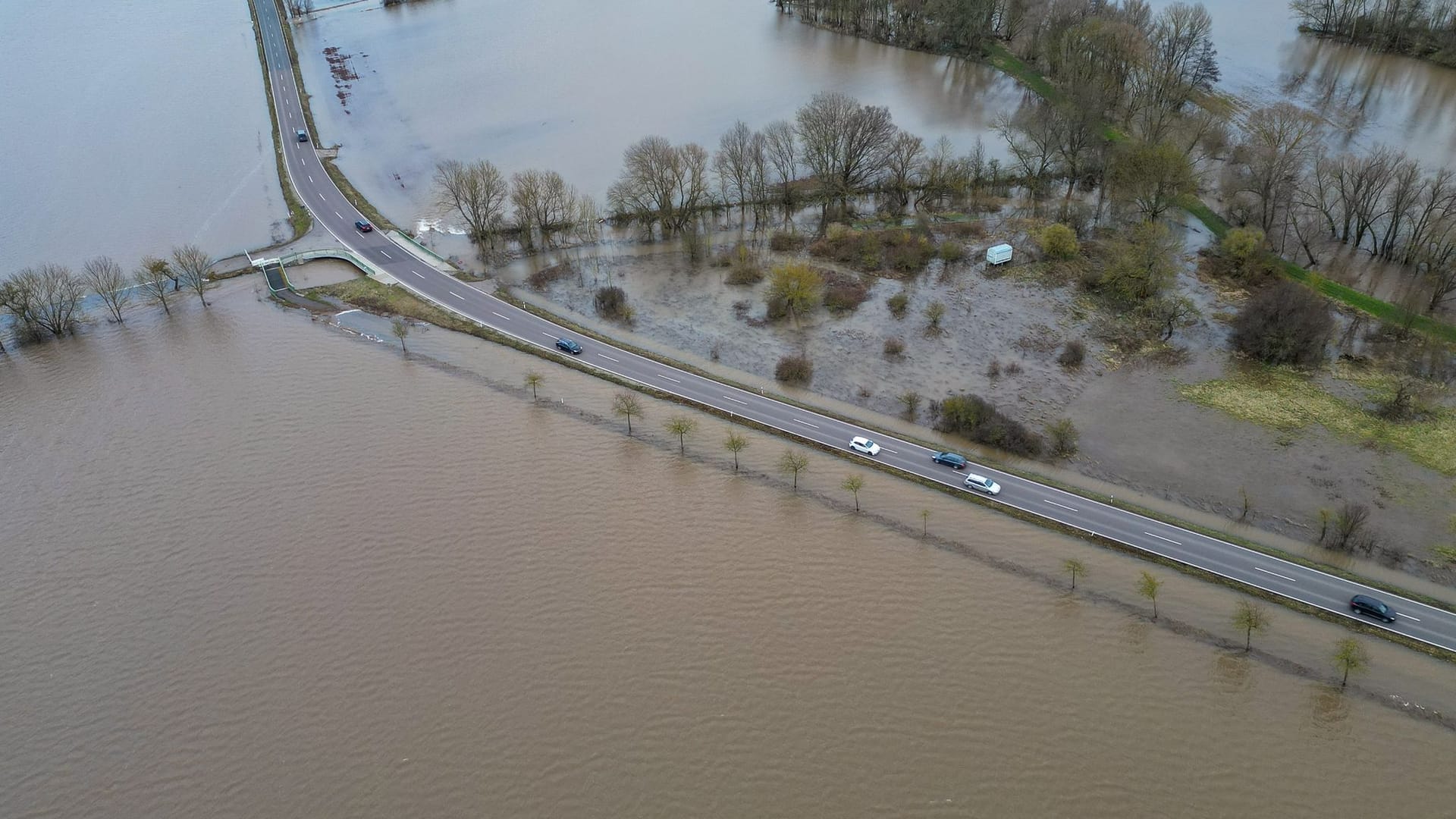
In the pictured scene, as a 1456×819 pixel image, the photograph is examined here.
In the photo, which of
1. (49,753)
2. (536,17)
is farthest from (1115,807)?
(536,17)

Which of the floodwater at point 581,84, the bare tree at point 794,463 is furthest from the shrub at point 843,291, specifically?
the floodwater at point 581,84

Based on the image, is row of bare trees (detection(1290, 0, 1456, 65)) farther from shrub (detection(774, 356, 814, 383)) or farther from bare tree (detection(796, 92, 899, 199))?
shrub (detection(774, 356, 814, 383))

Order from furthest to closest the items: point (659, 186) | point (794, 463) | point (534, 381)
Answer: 1. point (659, 186)
2. point (534, 381)
3. point (794, 463)

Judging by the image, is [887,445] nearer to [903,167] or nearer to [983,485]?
[983,485]

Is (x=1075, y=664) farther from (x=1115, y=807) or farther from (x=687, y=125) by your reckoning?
(x=687, y=125)

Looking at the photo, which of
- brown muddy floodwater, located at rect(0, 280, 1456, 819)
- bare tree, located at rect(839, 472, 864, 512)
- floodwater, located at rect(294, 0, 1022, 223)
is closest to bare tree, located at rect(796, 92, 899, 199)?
floodwater, located at rect(294, 0, 1022, 223)

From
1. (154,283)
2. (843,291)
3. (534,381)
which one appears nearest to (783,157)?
(843,291)

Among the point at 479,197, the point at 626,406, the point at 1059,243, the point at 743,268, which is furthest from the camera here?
the point at 479,197
